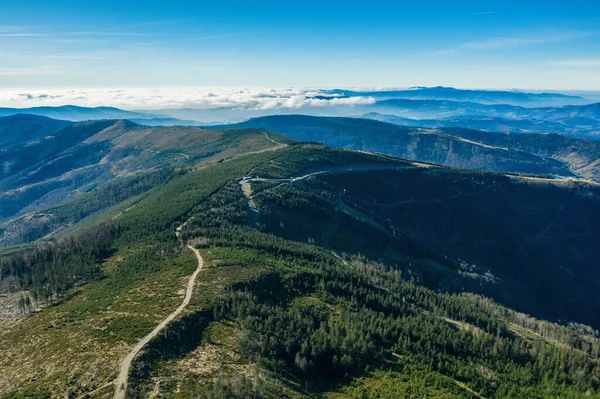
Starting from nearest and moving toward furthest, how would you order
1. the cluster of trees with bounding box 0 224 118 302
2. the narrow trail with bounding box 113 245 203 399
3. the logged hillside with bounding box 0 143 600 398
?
the narrow trail with bounding box 113 245 203 399
the logged hillside with bounding box 0 143 600 398
the cluster of trees with bounding box 0 224 118 302

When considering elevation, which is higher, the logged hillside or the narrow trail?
the narrow trail

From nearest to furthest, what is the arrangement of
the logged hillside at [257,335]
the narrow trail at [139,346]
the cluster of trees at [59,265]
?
the narrow trail at [139,346] → the logged hillside at [257,335] → the cluster of trees at [59,265]

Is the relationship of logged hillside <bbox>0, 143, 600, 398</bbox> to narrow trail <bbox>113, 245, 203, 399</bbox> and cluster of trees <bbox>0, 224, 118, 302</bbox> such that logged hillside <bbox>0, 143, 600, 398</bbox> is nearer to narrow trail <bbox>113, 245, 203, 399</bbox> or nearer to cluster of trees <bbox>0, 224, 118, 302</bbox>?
cluster of trees <bbox>0, 224, 118, 302</bbox>

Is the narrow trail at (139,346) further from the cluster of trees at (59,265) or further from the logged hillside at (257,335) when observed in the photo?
the cluster of trees at (59,265)

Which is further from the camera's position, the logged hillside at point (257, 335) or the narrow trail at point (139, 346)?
the logged hillside at point (257, 335)

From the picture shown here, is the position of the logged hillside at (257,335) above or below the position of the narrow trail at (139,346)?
below

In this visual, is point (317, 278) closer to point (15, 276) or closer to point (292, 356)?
point (292, 356)

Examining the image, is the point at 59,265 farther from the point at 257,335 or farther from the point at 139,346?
the point at 257,335

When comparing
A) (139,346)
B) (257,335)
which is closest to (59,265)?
(139,346)

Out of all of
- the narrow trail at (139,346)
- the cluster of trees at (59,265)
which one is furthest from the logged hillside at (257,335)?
the narrow trail at (139,346)

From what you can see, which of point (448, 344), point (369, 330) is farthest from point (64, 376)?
point (448, 344)

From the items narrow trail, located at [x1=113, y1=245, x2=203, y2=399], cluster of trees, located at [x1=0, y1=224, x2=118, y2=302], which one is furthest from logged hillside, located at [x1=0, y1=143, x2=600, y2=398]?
narrow trail, located at [x1=113, y1=245, x2=203, y2=399]
